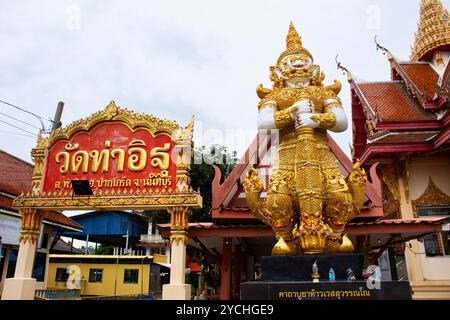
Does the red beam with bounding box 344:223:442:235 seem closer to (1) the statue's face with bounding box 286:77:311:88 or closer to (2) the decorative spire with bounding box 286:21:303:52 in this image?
(1) the statue's face with bounding box 286:77:311:88

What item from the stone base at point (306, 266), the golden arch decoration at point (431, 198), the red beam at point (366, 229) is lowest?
the stone base at point (306, 266)

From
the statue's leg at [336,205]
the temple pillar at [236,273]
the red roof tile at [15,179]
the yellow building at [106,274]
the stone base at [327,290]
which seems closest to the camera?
the stone base at [327,290]

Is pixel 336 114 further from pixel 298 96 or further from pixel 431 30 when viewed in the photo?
pixel 431 30

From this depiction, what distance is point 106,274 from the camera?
763 inches

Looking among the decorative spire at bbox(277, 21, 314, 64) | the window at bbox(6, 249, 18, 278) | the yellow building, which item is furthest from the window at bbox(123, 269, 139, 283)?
the decorative spire at bbox(277, 21, 314, 64)

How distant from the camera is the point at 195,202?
7914 millimetres

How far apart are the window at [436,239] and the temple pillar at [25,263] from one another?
10.5m

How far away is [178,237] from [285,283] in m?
3.40

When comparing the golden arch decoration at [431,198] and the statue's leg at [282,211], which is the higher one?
the golden arch decoration at [431,198]


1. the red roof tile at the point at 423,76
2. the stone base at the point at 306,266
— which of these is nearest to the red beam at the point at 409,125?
the red roof tile at the point at 423,76

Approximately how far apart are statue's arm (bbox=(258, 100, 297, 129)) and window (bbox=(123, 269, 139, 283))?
15711 millimetres

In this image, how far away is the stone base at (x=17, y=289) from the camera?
785cm

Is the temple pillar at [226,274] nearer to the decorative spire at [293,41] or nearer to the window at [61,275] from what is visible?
the decorative spire at [293,41]
